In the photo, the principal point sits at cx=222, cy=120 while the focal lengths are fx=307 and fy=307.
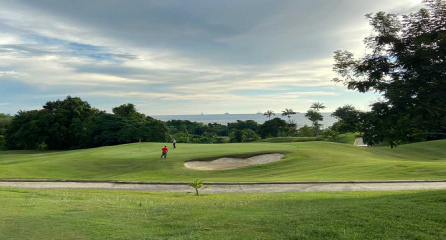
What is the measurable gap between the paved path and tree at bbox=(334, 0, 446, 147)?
4.99m

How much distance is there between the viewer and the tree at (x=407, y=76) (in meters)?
8.56

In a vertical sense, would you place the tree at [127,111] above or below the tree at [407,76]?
above

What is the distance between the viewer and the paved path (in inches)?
578

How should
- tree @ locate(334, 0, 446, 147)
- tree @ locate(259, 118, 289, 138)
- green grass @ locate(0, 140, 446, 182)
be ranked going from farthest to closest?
tree @ locate(259, 118, 289, 138) < green grass @ locate(0, 140, 446, 182) < tree @ locate(334, 0, 446, 147)

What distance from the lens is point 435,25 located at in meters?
9.20

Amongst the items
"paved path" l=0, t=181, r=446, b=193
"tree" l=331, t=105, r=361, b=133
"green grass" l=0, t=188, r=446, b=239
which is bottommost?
"paved path" l=0, t=181, r=446, b=193

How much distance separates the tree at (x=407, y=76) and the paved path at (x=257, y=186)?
4.99 metres

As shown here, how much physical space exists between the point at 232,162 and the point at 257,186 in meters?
10.6

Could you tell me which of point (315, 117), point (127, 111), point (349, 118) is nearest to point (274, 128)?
point (315, 117)

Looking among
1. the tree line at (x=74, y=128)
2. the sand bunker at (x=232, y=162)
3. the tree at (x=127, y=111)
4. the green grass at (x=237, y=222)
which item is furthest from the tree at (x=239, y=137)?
the green grass at (x=237, y=222)

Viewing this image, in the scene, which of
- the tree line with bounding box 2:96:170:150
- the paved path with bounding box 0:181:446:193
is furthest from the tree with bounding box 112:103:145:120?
the paved path with bounding box 0:181:446:193

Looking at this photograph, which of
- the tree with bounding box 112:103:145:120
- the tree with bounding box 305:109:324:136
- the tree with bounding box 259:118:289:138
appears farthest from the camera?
the tree with bounding box 305:109:324:136

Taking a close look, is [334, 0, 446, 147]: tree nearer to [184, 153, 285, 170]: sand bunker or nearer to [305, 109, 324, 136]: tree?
[184, 153, 285, 170]: sand bunker

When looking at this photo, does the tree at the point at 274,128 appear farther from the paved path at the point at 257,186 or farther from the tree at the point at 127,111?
the paved path at the point at 257,186
